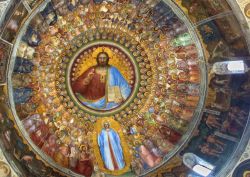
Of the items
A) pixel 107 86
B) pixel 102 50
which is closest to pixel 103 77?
pixel 107 86

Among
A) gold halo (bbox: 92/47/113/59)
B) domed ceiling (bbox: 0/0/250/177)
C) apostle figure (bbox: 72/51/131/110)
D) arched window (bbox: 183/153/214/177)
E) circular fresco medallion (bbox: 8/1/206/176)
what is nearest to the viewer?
domed ceiling (bbox: 0/0/250/177)

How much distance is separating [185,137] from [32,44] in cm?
552

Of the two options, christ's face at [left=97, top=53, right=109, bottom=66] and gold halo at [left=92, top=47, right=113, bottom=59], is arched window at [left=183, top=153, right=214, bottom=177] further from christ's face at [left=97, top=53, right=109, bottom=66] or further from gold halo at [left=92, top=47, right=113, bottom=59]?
gold halo at [left=92, top=47, right=113, bottom=59]

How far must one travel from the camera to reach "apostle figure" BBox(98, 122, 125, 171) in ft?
52.5

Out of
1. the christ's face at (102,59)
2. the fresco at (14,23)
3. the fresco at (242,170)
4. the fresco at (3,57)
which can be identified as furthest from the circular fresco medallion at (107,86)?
the fresco at (242,170)

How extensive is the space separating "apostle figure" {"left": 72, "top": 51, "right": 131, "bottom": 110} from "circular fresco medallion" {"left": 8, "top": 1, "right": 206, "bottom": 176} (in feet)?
0.11

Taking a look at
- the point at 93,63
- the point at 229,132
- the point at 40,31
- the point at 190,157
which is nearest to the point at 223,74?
the point at 229,132

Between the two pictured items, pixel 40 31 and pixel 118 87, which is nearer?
pixel 40 31

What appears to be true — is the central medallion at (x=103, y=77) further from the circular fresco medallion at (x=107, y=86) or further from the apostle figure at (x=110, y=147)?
the apostle figure at (x=110, y=147)

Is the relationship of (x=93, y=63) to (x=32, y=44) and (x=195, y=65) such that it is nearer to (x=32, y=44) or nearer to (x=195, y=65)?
(x=32, y=44)

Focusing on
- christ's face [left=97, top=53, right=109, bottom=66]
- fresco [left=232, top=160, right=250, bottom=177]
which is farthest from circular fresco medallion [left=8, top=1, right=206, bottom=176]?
fresco [left=232, top=160, right=250, bottom=177]

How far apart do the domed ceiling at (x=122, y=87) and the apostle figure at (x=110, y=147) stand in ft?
0.11

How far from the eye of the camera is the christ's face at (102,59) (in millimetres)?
15820

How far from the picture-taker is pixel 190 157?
14.9 metres
